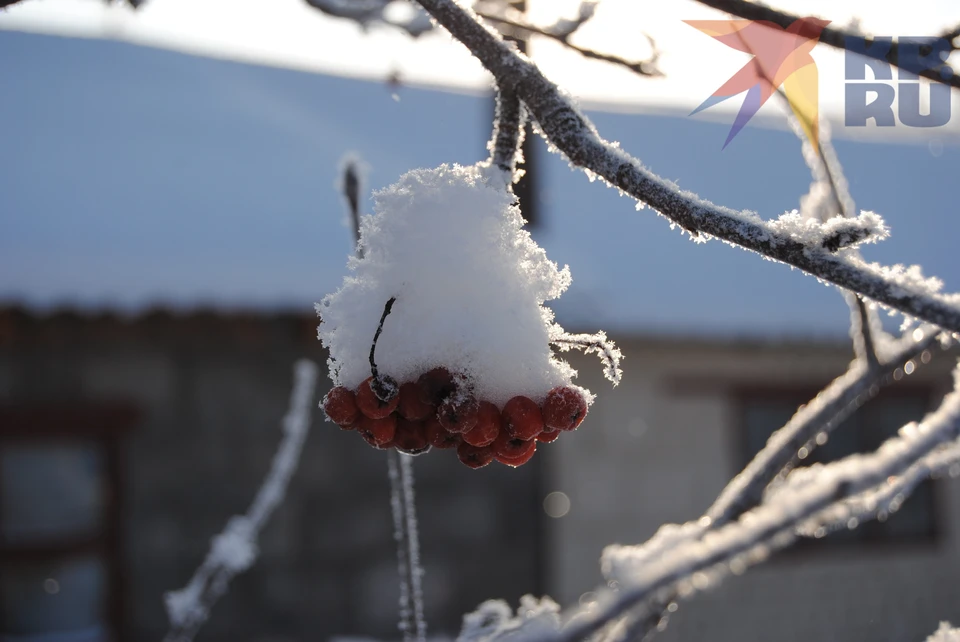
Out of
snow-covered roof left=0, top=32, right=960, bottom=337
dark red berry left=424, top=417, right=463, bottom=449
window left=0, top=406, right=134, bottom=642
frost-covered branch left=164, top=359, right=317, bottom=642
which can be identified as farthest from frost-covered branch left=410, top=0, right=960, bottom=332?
window left=0, top=406, right=134, bottom=642

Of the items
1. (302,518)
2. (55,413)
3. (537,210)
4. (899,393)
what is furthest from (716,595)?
(55,413)

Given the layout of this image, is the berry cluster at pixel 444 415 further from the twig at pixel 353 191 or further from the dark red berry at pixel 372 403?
the twig at pixel 353 191

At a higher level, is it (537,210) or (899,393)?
(537,210)

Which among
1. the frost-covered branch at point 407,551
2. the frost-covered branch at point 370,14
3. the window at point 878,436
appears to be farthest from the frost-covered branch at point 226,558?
the window at point 878,436

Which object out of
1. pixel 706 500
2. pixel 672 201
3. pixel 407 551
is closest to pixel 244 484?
pixel 706 500

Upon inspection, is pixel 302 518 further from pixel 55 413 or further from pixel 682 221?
pixel 682 221

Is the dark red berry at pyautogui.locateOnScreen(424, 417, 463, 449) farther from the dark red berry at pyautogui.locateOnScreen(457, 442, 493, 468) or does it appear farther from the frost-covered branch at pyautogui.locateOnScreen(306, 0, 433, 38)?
the frost-covered branch at pyautogui.locateOnScreen(306, 0, 433, 38)
